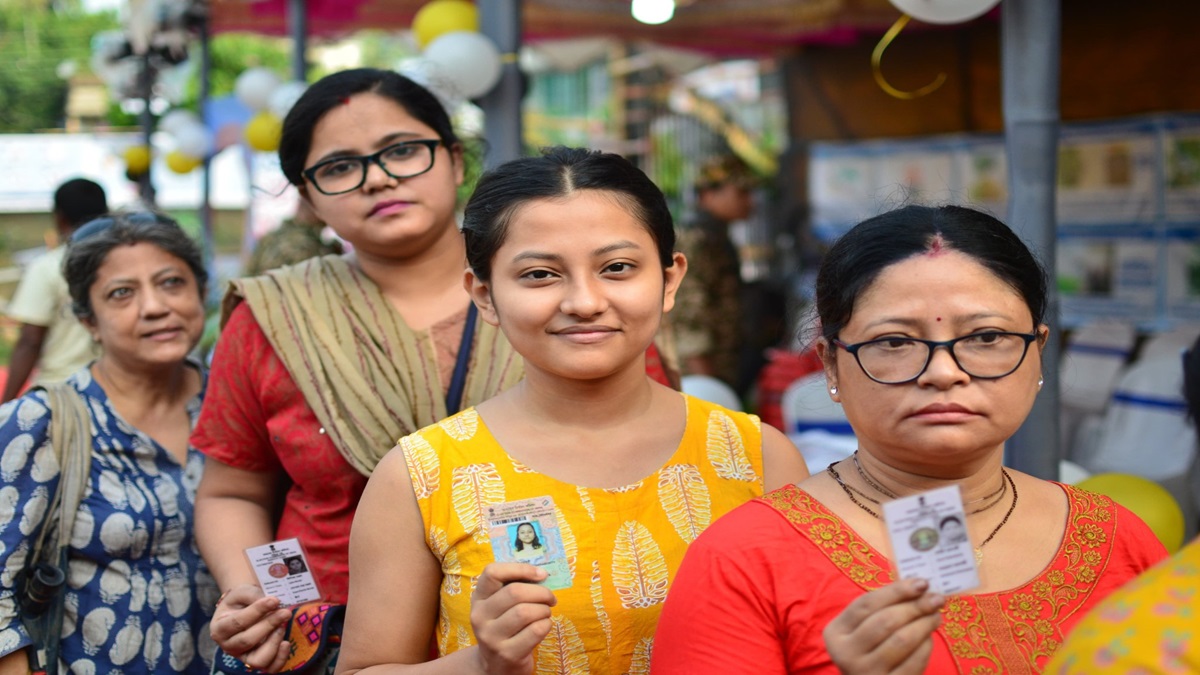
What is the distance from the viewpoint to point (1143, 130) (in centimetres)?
568

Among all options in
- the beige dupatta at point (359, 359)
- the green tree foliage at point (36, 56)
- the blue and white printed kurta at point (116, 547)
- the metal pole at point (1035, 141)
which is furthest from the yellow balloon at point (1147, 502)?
the green tree foliage at point (36, 56)

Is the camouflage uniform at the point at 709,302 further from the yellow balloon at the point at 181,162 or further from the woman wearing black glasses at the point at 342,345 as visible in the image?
the yellow balloon at the point at 181,162

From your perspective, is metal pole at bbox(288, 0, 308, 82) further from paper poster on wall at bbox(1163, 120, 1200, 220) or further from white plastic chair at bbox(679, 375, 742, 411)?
paper poster on wall at bbox(1163, 120, 1200, 220)

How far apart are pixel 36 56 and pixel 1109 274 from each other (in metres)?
21.7

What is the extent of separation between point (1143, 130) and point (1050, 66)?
3.43 meters

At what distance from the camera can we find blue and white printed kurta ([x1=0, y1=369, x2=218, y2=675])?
2.40m

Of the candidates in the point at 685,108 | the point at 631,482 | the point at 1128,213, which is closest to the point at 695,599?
the point at 631,482

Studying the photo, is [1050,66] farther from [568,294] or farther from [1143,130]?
[1143,130]

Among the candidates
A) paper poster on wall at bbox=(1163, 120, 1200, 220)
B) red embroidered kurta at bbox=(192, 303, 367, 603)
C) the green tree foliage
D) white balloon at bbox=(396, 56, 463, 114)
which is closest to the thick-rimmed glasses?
red embroidered kurta at bbox=(192, 303, 367, 603)

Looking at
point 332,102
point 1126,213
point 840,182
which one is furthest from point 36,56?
point 332,102

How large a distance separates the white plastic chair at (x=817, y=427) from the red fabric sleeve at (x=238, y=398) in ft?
8.04

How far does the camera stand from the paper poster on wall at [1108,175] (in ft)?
18.6

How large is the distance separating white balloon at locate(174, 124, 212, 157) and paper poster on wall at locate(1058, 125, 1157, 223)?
707 cm

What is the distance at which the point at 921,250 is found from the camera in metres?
1.55
